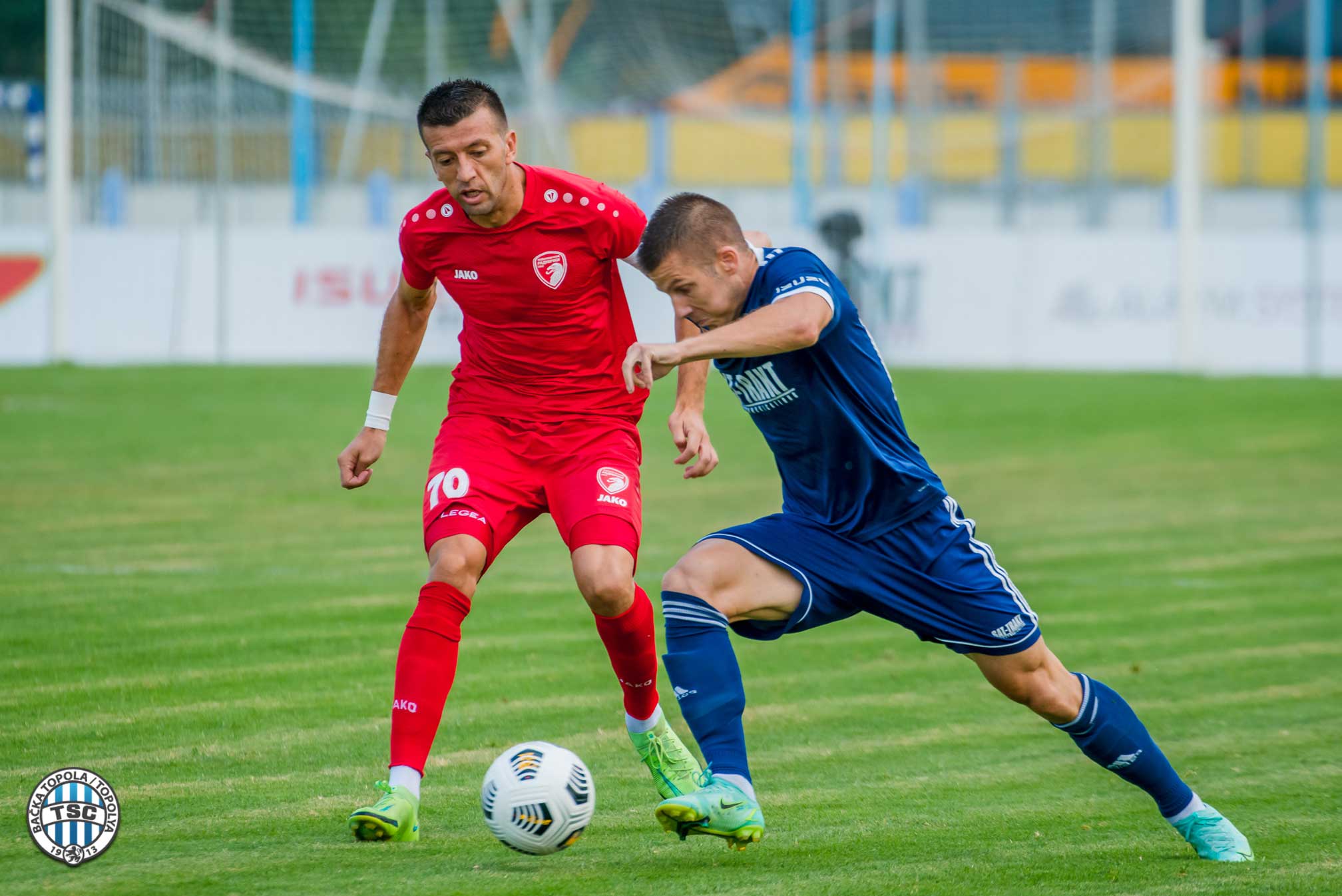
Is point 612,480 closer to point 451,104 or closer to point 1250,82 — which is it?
point 451,104

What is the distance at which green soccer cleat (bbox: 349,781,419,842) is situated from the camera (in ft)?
15.4

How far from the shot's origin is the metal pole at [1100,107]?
29719 mm

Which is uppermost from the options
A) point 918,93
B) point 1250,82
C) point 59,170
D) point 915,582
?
point 1250,82

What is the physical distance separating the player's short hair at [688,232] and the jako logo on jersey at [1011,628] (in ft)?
4.31

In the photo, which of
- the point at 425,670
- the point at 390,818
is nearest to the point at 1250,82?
the point at 425,670

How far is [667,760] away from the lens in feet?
17.9

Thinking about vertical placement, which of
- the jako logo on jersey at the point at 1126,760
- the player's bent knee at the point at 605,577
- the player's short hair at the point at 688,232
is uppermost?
the player's short hair at the point at 688,232

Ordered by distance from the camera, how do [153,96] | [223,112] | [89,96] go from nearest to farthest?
[153,96], [89,96], [223,112]

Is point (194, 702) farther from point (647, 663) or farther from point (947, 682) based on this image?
point (947, 682)

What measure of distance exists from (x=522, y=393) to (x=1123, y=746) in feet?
7.17

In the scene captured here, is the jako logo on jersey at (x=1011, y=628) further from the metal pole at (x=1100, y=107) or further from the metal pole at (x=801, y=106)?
the metal pole at (x=1100, y=107)

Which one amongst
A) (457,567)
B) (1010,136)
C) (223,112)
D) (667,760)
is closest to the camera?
(457,567)

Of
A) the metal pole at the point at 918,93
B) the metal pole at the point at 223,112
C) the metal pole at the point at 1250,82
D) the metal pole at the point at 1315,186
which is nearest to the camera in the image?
the metal pole at the point at 1315,186

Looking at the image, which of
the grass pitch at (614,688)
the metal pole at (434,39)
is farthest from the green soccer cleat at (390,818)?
the metal pole at (434,39)
